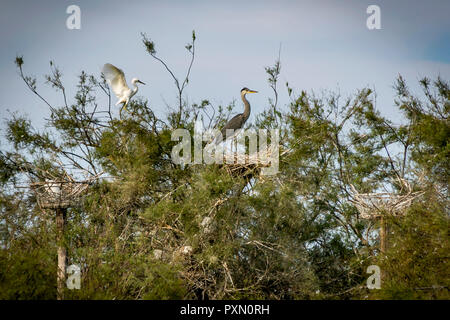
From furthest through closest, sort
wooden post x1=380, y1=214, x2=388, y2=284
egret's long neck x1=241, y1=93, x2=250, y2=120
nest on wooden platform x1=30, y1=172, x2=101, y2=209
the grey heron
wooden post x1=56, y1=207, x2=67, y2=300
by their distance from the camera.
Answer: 1. egret's long neck x1=241, y1=93, x2=250, y2=120
2. the grey heron
3. wooden post x1=380, y1=214, x2=388, y2=284
4. nest on wooden platform x1=30, y1=172, x2=101, y2=209
5. wooden post x1=56, y1=207, x2=67, y2=300

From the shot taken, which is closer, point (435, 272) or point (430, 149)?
point (435, 272)

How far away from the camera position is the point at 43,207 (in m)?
8.91

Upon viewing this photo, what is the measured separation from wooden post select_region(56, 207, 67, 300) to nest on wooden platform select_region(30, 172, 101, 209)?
0.54 ft

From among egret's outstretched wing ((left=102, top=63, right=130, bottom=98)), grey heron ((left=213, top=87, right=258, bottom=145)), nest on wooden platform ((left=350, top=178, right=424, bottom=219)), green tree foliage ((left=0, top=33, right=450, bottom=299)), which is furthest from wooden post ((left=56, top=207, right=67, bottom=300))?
nest on wooden platform ((left=350, top=178, right=424, bottom=219))

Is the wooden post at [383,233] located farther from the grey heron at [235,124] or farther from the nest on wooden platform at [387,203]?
the grey heron at [235,124]

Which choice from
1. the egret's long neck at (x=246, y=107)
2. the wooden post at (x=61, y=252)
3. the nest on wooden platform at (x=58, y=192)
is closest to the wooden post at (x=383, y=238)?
the egret's long neck at (x=246, y=107)

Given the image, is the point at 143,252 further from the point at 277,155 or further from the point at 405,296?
the point at 405,296

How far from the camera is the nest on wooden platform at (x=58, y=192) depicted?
8.86 metres

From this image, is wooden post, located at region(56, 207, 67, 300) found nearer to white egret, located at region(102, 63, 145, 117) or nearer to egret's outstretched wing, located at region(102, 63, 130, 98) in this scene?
white egret, located at region(102, 63, 145, 117)

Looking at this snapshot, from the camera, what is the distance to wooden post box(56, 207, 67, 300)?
8.25m

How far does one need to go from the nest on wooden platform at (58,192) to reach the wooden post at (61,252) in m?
0.17

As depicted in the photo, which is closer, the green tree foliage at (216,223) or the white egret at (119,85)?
the green tree foliage at (216,223)

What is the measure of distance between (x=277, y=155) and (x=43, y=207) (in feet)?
13.5
